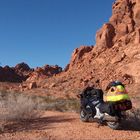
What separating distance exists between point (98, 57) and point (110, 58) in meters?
4.64

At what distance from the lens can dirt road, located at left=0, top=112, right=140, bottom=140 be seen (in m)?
10.0

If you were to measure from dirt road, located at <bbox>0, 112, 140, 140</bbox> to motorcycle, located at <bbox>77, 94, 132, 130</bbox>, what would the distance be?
199 millimetres

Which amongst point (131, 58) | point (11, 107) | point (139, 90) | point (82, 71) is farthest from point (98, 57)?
point (11, 107)

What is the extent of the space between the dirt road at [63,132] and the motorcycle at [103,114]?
20 cm

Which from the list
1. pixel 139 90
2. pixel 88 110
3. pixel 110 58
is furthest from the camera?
pixel 110 58

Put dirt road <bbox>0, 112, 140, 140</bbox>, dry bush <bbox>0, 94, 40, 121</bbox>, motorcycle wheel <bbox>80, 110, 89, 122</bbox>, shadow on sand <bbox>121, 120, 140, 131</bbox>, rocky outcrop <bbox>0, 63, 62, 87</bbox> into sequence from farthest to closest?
rocky outcrop <bbox>0, 63, 62, 87</bbox>
dry bush <bbox>0, 94, 40, 121</bbox>
motorcycle wheel <bbox>80, 110, 89, 122</bbox>
shadow on sand <bbox>121, 120, 140, 131</bbox>
dirt road <bbox>0, 112, 140, 140</bbox>

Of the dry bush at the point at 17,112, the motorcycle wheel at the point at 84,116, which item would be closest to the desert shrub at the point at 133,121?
the motorcycle wheel at the point at 84,116

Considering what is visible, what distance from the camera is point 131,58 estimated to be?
55.1 m

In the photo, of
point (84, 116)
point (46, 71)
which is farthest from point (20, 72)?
point (84, 116)

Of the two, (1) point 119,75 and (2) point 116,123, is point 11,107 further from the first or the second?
(1) point 119,75

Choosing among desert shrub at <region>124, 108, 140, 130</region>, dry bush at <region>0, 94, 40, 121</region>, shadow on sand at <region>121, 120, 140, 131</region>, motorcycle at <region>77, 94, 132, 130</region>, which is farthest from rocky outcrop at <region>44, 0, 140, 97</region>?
shadow on sand at <region>121, 120, 140, 131</region>

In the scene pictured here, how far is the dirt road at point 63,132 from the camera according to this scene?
10016 millimetres

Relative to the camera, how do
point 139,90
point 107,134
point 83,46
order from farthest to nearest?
1. point 83,46
2. point 139,90
3. point 107,134

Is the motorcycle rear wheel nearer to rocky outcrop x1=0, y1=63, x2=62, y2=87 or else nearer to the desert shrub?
the desert shrub
